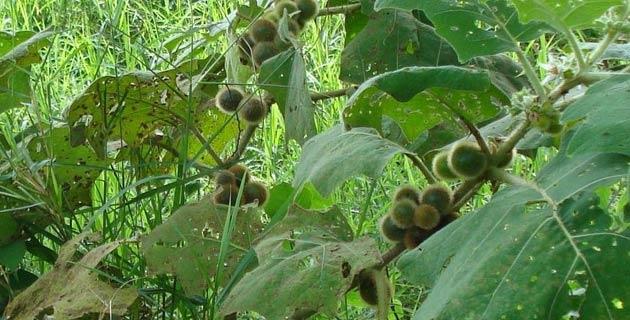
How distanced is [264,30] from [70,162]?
0.47 m

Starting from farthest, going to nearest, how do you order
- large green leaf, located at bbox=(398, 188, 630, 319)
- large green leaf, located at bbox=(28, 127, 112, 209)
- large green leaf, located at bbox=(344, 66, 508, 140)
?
large green leaf, located at bbox=(28, 127, 112, 209)
large green leaf, located at bbox=(344, 66, 508, 140)
large green leaf, located at bbox=(398, 188, 630, 319)

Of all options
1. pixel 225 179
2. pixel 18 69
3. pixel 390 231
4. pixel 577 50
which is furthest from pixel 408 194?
pixel 18 69

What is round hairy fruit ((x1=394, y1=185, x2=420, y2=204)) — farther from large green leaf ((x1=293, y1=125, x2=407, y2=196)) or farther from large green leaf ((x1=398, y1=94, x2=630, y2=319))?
large green leaf ((x1=398, y1=94, x2=630, y2=319))

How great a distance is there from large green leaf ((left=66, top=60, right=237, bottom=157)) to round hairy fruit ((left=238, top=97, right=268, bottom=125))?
1.8 inches

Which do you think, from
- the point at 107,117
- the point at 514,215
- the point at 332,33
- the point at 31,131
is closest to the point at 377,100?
the point at 514,215

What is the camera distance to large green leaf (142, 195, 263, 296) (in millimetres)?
1538

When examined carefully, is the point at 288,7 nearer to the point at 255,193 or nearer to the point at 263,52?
the point at 263,52

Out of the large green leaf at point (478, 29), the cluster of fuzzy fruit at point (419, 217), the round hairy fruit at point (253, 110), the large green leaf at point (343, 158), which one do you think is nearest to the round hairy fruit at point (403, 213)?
the cluster of fuzzy fruit at point (419, 217)

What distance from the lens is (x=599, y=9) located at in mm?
1085

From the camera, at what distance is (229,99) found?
1.87 m

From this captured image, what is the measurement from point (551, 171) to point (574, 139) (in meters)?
0.18

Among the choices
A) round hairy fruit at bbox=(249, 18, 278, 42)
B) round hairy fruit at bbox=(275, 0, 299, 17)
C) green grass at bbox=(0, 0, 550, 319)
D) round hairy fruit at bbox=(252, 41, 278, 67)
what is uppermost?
round hairy fruit at bbox=(275, 0, 299, 17)

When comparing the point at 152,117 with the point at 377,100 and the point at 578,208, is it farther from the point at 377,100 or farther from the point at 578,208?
the point at 578,208

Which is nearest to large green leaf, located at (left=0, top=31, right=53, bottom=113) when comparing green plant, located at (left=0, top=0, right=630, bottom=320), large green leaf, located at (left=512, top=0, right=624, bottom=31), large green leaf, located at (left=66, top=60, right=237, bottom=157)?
green plant, located at (left=0, top=0, right=630, bottom=320)
